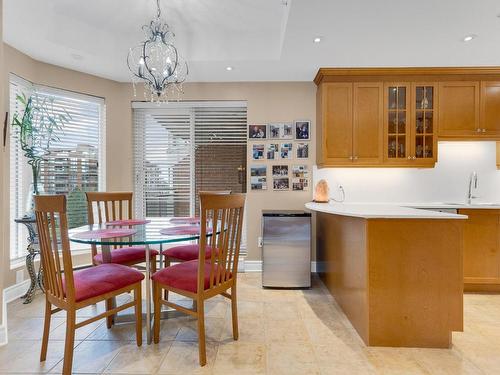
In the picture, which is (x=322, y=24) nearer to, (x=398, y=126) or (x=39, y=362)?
(x=398, y=126)

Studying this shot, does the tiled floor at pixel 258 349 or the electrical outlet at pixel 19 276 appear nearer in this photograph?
the tiled floor at pixel 258 349

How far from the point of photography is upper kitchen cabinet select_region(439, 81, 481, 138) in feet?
10.5

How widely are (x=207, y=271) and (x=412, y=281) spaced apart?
1.46 meters

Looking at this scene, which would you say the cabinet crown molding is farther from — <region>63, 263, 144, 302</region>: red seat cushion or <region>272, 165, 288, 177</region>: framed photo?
<region>63, 263, 144, 302</region>: red seat cushion

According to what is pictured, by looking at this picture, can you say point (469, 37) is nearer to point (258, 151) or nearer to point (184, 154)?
point (258, 151)

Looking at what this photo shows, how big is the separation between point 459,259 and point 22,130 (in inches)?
157

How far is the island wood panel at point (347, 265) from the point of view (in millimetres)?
2012

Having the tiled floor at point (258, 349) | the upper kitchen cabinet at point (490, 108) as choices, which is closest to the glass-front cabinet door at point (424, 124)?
the upper kitchen cabinet at point (490, 108)

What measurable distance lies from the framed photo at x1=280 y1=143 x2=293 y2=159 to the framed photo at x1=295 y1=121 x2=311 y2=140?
16 cm

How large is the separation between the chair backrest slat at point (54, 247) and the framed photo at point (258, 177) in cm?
233

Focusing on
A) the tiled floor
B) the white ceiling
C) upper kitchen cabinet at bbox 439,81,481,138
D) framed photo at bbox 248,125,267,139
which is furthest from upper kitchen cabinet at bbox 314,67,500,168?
the tiled floor

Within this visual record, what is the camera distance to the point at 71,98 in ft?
11.1

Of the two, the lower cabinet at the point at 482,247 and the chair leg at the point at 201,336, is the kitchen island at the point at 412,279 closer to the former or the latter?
the chair leg at the point at 201,336

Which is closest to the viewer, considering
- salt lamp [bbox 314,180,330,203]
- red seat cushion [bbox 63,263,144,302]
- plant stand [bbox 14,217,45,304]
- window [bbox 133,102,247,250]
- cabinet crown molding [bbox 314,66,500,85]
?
red seat cushion [bbox 63,263,144,302]
